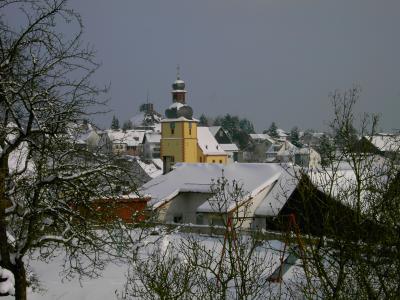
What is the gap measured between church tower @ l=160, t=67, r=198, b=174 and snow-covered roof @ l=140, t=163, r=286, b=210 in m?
43.4

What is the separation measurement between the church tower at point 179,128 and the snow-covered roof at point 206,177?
4337cm

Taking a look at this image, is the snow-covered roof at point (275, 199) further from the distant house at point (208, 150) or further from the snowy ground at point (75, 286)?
the distant house at point (208, 150)

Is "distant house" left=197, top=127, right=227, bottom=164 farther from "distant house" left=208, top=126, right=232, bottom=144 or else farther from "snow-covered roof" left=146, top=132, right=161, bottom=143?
"snow-covered roof" left=146, top=132, right=161, bottom=143

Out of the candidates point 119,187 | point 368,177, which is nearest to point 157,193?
point 119,187

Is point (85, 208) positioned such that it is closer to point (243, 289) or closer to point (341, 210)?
point (243, 289)

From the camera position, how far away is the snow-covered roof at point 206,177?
28.8m

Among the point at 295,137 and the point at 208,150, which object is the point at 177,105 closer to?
the point at 208,150

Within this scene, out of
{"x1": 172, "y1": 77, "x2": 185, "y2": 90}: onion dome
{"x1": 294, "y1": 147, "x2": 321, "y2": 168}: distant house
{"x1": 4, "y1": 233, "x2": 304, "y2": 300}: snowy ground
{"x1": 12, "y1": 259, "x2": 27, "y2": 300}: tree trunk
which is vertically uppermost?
{"x1": 172, "y1": 77, "x2": 185, "y2": 90}: onion dome

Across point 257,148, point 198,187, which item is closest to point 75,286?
point 198,187

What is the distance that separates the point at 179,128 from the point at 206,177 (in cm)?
4574

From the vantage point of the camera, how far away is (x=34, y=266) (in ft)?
51.2

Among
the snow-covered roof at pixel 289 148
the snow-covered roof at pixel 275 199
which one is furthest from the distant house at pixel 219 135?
the snow-covered roof at pixel 275 199

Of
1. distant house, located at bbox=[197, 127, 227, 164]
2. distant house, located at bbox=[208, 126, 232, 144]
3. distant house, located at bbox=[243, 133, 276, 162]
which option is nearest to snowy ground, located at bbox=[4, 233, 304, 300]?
distant house, located at bbox=[197, 127, 227, 164]

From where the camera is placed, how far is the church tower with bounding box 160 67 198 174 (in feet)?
251
